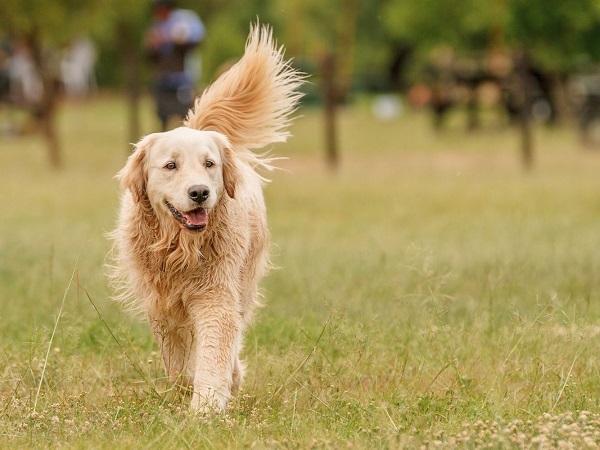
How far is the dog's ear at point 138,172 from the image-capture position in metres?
5.27

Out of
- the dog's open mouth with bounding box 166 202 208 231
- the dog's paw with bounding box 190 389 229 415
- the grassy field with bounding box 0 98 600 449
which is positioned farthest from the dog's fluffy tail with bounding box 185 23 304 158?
the dog's paw with bounding box 190 389 229 415

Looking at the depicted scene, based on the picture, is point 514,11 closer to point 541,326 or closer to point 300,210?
point 300,210

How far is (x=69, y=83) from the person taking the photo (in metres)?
45.4

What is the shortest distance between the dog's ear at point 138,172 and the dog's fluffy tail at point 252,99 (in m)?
0.81

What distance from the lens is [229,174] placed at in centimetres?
533

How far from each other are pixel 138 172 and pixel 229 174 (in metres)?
0.41

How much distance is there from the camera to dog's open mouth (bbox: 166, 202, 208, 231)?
5012 mm

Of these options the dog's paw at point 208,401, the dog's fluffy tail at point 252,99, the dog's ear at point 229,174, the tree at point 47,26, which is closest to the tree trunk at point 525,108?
the tree at point 47,26

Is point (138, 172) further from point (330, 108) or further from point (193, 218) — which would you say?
point (330, 108)

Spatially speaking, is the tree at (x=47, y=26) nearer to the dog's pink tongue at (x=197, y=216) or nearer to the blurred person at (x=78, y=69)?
the dog's pink tongue at (x=197, y=216)

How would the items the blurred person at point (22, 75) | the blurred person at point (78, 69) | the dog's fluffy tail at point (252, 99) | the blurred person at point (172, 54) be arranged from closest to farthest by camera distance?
the dog's fluffy tail at point (252, 99)
the blurred person at point (172, 54)
the blurred person at point (22, 75)
the blurred person at point (78, 69)

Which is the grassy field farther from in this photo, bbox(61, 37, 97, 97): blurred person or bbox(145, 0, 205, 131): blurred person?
bbox(61, 37, 97, 97): blurred person

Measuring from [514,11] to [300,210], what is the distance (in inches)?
324

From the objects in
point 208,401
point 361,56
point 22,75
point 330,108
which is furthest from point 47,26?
point 361,56
